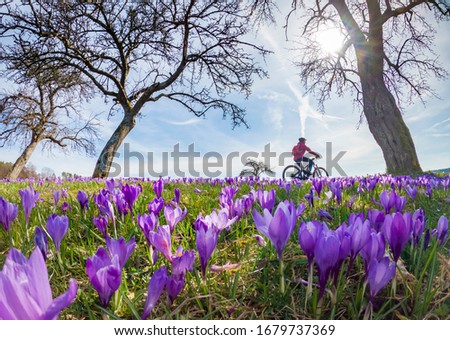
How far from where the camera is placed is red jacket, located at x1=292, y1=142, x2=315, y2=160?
15383mm

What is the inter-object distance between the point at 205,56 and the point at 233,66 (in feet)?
4.88

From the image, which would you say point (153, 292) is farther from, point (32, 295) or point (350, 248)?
point (350, 248)

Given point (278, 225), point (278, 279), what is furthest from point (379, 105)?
point (278, 225)

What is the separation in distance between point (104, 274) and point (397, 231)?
92 centimetres

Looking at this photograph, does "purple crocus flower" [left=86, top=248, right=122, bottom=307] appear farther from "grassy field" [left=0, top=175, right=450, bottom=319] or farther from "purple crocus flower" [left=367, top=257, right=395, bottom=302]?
"purple crocus flower" [left=367, top=257, right=395, bottom=302]

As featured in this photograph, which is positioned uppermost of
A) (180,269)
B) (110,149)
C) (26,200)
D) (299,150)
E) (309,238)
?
(110,149)

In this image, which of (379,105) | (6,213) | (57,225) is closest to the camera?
(57,225)

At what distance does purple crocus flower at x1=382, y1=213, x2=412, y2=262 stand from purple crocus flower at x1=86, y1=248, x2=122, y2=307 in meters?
0.87

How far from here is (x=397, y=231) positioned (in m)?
1.18

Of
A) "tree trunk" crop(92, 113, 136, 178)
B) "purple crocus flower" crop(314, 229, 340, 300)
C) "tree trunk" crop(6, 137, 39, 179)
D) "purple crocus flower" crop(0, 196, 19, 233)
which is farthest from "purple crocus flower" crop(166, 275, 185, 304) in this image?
"tree trunk" crop(6, 137, 39, 179)

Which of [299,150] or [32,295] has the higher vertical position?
[299,150]
